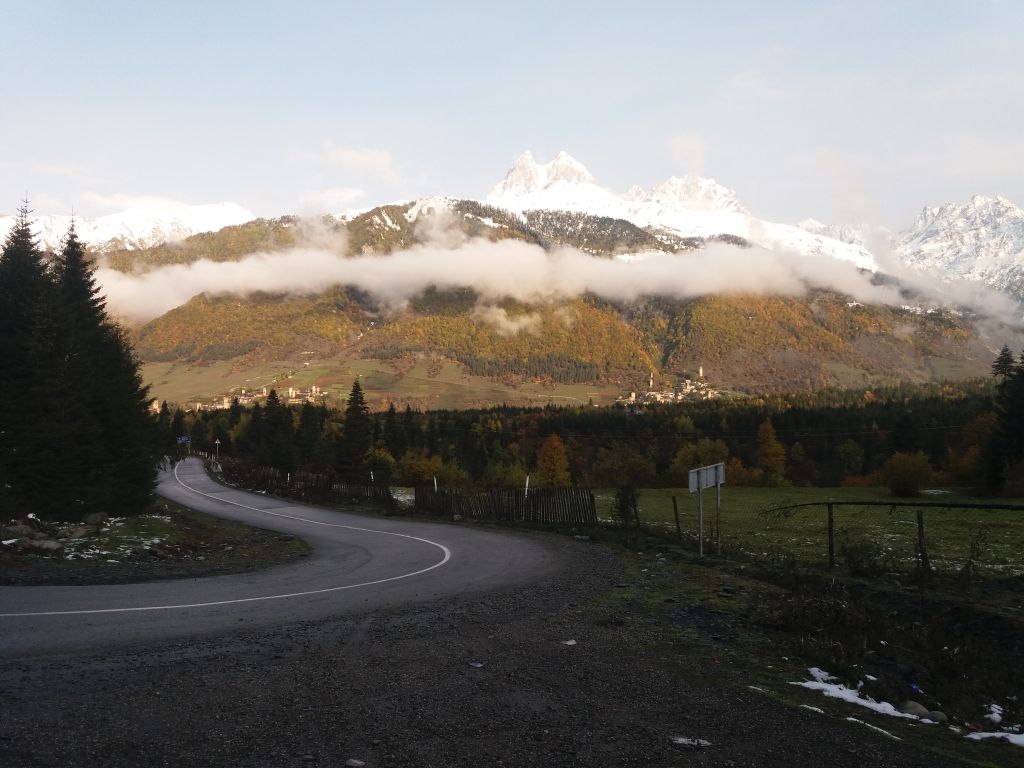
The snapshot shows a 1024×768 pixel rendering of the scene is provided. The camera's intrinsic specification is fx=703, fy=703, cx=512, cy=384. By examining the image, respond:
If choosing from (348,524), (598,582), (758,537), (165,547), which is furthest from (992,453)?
(165,547)

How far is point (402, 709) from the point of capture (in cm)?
730

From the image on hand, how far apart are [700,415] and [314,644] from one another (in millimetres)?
180861

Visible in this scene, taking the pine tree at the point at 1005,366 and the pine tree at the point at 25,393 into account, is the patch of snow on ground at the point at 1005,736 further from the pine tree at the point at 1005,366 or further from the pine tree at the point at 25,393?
the pine tree at the point at 1005,366

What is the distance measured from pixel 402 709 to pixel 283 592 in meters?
8.34

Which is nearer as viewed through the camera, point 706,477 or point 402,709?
point 402,709

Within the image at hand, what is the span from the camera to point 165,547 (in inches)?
875

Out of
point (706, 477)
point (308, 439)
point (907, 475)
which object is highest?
point (706, 477)

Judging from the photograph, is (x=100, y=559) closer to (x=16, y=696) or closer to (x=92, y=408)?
(x=16, y=696)

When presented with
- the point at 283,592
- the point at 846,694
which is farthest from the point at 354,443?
the point at 846,694

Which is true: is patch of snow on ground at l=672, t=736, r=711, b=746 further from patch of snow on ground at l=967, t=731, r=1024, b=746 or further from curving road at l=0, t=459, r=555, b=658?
curving road at l=0, t=459, r=555, b=658

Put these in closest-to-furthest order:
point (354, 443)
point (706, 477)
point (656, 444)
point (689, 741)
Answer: point (689, 741) → point (706, 477) → point (354, 443) → point (656, 444)

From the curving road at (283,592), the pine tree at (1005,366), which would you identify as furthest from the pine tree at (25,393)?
the pine tree at (1005,366)

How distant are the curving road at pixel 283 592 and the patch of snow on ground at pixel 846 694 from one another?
24.8 ft

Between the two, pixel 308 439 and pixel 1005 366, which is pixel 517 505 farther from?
pixel 1005 366
